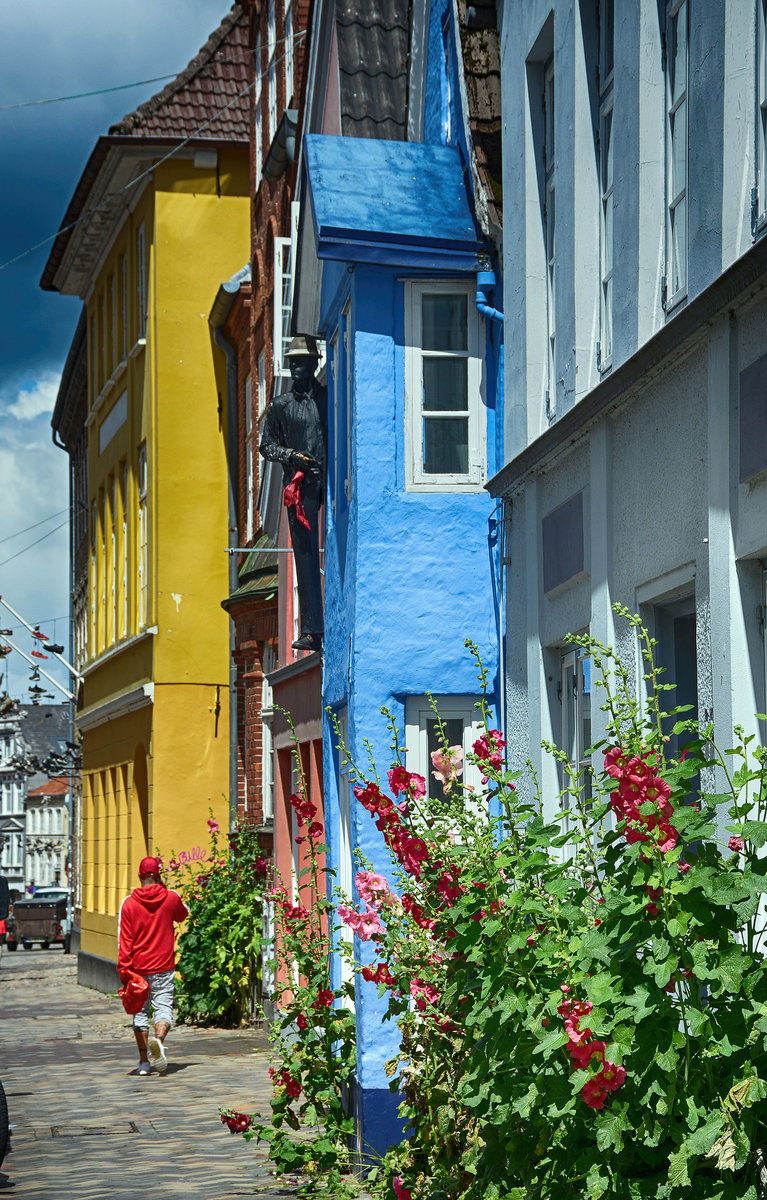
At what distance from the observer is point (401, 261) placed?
11.3 m

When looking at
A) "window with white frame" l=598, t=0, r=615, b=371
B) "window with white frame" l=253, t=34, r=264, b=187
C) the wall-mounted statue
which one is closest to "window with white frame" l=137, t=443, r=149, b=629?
"window with white frame" l=253, t=34, r=264, b=187

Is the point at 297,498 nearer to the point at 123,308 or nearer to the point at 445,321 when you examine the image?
the point at 445,321

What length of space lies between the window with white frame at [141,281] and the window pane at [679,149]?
64.2ft

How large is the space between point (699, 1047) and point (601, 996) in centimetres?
33

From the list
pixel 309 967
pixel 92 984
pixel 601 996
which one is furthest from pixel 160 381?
pixel 601 996

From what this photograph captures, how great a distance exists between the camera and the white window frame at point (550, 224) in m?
9.54

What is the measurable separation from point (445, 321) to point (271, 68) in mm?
11188

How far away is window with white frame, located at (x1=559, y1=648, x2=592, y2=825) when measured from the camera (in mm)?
8711

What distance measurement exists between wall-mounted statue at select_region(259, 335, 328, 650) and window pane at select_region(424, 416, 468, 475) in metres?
2.13

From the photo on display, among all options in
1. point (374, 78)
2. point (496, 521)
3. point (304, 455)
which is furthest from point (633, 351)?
point (374, 78)

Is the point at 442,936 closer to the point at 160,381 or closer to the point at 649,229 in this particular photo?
the point at 649,229

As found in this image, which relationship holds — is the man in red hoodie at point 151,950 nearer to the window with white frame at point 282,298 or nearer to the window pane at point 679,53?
the window with white frame at point 282,298

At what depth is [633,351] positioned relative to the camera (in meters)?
7.55

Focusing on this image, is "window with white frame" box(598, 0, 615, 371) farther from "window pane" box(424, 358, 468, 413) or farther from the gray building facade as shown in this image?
"window pane" box(424, 358, 468, 413)
